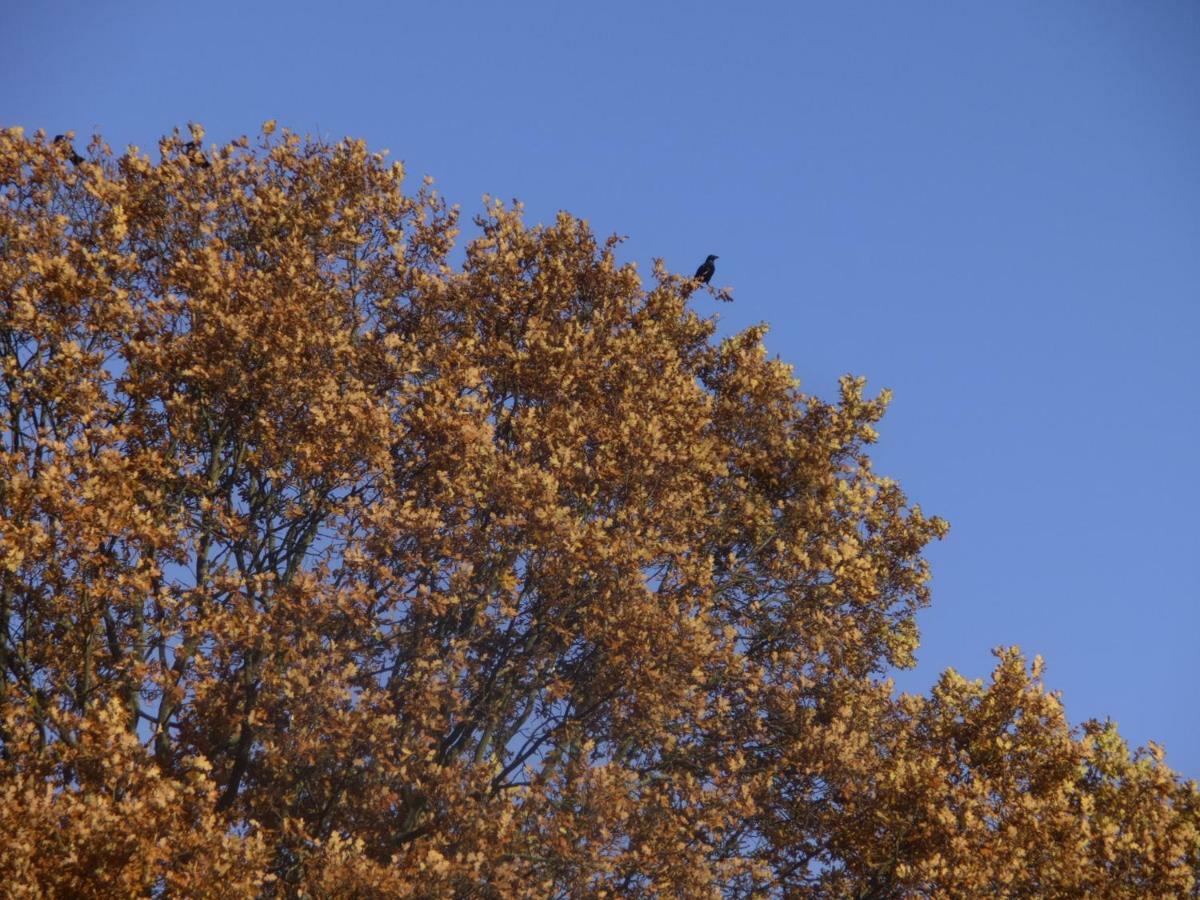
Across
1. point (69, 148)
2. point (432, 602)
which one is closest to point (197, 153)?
point (69, 148)

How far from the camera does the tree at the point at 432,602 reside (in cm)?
1903

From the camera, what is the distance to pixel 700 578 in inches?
920

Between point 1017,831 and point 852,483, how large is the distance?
8.84 metres

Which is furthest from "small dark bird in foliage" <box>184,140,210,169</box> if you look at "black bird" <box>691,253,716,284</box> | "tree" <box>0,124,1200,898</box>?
"black bird" <box>691,253,716,284</box>

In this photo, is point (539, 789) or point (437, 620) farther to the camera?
point (437, 620)

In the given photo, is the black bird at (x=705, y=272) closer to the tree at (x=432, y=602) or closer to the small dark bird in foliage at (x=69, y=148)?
the tree at (x=432, y=602)

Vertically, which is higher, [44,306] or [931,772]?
[44,306]

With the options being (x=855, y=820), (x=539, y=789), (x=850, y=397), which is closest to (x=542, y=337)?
(x=850, y=397)

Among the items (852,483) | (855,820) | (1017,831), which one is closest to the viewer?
(1017,831)

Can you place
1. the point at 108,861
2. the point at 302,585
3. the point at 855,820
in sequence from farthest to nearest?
the point at 855,820, the point at 302,585, the point at 108,861

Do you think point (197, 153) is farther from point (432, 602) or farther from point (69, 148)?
point (432, 602)

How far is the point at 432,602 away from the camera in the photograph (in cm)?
2103

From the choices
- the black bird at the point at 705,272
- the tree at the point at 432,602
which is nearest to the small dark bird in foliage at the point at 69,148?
the tree at the point at 432,602

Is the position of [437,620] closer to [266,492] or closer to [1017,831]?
[266,492]
